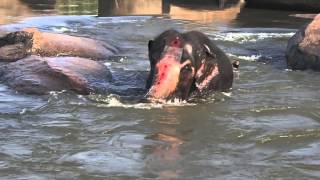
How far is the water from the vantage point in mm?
5348

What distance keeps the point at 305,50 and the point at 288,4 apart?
13.6 m

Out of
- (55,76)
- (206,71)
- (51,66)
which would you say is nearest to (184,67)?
(206,71)

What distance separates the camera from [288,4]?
24.6 metres

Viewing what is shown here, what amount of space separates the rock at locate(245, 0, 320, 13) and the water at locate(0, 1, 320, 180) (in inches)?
518

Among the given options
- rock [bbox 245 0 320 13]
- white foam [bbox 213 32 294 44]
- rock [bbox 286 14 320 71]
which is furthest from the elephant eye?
rock [bbox 245 0 320 13]

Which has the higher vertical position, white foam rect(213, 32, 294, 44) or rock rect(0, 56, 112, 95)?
rock rect(0, 56, 112, 95)

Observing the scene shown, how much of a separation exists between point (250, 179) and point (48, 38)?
7807mm

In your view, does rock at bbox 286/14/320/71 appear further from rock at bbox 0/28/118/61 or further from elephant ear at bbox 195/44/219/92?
rock at bbox 0/28/118/61

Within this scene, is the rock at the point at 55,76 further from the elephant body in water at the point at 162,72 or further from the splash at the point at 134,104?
the splash at the point at 134,104

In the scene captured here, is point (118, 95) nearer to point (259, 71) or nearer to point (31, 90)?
point (31, 90)

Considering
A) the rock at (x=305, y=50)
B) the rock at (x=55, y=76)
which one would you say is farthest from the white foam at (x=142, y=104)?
the rock at (x=305, y=50)

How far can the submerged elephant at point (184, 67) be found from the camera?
7.89m

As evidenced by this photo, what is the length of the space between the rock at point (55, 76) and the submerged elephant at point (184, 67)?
3.39ft

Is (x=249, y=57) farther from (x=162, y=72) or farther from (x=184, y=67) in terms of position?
(x=162, y=72)
